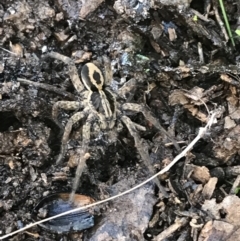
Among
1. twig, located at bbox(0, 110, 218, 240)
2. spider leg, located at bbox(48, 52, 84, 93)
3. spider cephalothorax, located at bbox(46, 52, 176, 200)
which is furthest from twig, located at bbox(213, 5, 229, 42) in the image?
spider leg, located at bbox(48, 52, 84, 93)

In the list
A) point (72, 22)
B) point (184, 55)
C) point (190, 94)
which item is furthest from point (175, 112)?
point (72, 22)

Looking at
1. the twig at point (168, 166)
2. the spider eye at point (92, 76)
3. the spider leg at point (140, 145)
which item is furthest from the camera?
the spider eye at point (92, 76)

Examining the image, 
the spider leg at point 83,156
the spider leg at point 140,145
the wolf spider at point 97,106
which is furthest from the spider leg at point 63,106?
the spider leg at point 140,145

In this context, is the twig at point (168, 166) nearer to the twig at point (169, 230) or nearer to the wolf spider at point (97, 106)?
the wolf spider at point (97, 106)

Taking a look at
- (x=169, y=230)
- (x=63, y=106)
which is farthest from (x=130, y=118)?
(x=169, y=230)

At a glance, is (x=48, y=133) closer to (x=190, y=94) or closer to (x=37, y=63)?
(x=37, y=63)

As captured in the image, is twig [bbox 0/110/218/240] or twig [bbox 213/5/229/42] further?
twig [bbox 213/5/229/42]

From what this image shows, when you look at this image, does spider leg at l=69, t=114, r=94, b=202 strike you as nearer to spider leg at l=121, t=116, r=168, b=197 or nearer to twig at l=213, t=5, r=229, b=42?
spider leg at l=121, t=116, r=168, b=197

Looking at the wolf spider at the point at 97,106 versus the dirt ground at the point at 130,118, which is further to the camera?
the wolf spider at the point at 97,106
